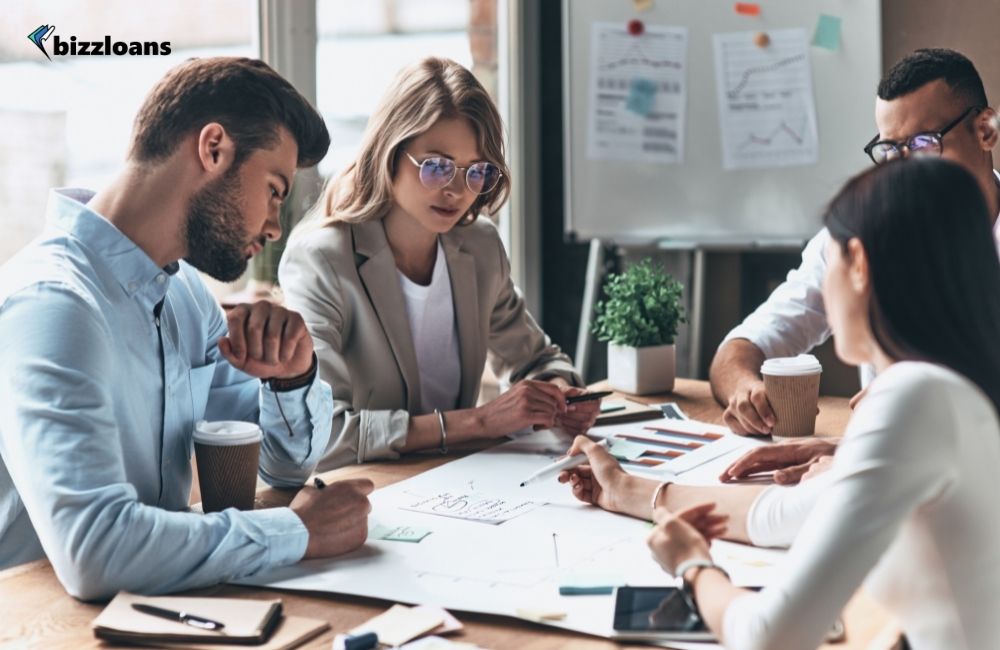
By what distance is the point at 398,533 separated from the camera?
1.52m

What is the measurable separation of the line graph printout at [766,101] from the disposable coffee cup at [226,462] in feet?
8.28

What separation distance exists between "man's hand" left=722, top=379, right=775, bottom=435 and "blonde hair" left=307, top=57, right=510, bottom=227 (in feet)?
2.19

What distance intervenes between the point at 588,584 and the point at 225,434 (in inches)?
21.9

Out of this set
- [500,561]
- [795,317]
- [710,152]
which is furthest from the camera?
[710,152]

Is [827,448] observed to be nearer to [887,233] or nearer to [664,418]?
[664,418]

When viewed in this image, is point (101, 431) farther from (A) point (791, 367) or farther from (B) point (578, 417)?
(A) point (791, 367)

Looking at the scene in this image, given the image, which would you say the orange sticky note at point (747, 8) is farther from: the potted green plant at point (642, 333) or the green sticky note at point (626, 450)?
the green sticky note at point (626, 450)

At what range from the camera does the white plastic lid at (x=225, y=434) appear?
1524 millimetres

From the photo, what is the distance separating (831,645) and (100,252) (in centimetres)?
106

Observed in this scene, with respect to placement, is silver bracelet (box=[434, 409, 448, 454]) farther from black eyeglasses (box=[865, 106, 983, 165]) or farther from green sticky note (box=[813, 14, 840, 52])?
green sticky note (box=[813, 14, 840, 52])

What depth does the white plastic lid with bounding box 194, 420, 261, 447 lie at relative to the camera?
60.0 inches

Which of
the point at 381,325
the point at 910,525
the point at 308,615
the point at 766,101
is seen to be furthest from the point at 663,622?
the point at 766,101

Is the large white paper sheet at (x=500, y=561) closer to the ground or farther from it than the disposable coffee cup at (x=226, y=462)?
closer to the ground

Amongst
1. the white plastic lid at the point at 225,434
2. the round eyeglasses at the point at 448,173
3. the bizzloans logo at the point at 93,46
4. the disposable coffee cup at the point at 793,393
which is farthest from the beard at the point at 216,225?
the bizzloans logo at the point at 93,46
